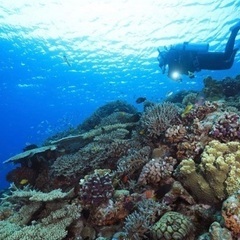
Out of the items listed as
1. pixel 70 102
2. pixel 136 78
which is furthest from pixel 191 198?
pixel 70 102

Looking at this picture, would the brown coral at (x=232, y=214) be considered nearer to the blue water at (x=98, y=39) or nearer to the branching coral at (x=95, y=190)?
the branching coral at (x=95, y=190)

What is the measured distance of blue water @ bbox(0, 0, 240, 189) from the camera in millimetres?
20547

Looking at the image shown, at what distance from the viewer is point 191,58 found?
545 inches

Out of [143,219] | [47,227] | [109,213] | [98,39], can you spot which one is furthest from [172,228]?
[98,39]

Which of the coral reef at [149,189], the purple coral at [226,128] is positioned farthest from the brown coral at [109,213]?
the purple coral at [226,128]

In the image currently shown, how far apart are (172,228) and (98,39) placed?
2445 centimetres

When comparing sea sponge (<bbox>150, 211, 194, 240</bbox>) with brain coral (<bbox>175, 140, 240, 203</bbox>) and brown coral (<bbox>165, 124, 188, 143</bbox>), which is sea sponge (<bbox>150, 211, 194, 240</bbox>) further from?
brown coral (<bbox>165, 124, 188, 143</bbox>)

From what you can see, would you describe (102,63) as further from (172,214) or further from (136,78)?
(172,214)

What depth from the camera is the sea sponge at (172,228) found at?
3.49 meters

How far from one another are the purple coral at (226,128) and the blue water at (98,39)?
907 centimetres

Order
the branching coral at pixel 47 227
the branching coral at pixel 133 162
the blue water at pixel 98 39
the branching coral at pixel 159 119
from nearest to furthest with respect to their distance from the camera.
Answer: the branching coral at pixel 47 227
the branching coral at pixel 133 162
the branching coral at pixel 159 119
the blue water at pixel 98 39

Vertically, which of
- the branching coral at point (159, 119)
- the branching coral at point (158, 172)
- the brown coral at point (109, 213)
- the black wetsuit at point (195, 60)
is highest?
the black wetsuit at point (195, 60)

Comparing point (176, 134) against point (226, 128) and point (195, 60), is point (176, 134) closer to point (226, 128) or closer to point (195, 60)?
point (226, 128)

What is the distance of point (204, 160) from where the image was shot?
419cm
